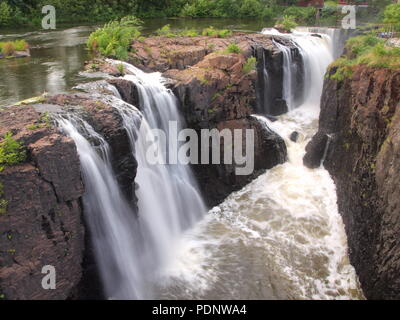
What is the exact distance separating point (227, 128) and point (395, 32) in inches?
421

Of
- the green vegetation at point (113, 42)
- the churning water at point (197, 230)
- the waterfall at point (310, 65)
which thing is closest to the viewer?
the churning water at point (197, 230)

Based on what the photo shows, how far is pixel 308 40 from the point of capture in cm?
2075

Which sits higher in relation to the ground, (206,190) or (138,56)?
(138,56)

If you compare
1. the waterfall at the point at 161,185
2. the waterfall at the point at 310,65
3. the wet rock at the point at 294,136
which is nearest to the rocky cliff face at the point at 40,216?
the waterfall at the point at 161,185

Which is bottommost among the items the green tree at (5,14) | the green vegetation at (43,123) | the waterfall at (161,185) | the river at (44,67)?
the waterfall at (161,185)

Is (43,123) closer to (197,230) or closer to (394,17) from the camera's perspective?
(197,230)

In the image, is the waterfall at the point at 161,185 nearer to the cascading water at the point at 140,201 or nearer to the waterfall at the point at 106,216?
the cascading water at the point at 140,201

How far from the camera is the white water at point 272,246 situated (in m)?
9.10

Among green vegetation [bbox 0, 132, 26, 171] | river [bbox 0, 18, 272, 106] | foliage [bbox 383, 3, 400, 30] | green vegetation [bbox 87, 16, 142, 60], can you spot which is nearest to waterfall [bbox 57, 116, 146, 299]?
green vegetation [bbox 0, 132, 26, 171]

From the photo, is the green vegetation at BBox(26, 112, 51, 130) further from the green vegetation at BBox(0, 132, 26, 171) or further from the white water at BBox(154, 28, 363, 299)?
the white water at BBox(154, 28, 363, 299)

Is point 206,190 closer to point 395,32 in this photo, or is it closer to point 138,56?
point 138,56

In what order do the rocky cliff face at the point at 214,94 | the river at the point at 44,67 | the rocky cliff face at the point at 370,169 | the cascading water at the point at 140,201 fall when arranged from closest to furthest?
the rocky cliff face at the point at 370,169 → the cascading water at the point at 140,201 → the river at the point at 44,67 → the rocky cliff face at the point at 214,94

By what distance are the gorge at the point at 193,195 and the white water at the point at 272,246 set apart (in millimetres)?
39

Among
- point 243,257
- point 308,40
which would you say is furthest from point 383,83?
point 308,40
